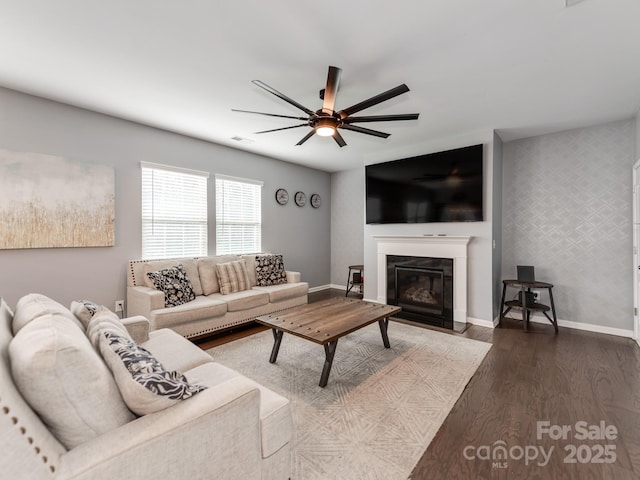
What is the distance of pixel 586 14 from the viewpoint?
1905mm

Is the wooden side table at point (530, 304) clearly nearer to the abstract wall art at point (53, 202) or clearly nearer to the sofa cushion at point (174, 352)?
the sofa cushion at point (174, 352)

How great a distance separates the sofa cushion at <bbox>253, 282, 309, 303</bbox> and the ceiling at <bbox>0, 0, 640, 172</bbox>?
228 centimetres

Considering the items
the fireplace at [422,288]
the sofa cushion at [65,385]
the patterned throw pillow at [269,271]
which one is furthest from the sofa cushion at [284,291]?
the sofa cushion at [65,385]

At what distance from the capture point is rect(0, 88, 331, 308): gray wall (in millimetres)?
2957

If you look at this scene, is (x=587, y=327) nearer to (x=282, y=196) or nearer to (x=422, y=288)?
(x=422, y=288)

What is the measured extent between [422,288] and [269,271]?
2.41 metres

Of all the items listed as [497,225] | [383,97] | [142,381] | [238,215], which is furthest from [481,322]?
[142,381]

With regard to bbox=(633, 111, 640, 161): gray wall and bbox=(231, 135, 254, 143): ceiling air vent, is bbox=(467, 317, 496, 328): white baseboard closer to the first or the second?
bbox=(633, 111, 640, 161): gray wall

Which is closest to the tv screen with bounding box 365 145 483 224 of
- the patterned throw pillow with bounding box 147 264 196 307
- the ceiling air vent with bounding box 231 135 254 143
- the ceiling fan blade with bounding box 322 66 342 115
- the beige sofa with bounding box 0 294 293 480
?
the ceiling air vent with bounding box 231 135 254 143

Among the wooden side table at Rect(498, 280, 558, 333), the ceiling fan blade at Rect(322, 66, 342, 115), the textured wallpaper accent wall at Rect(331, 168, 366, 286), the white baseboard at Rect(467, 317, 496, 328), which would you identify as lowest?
the white baseboard at Rect(467, 317, 496, 328)

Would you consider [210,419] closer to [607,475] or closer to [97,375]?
[97,375]

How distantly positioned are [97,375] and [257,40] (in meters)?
2.29

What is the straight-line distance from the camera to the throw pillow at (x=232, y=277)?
4023mm

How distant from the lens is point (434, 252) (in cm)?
439
